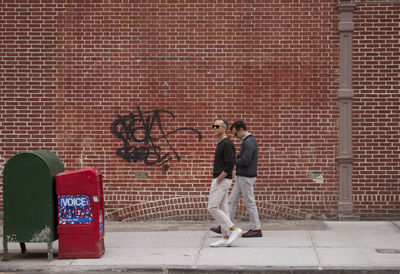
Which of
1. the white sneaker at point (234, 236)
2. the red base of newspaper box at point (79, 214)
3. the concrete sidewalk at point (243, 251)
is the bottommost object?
the concrete sidewalk at point (243, 251)

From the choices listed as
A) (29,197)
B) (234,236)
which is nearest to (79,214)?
(29,197)

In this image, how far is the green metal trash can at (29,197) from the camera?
779 cm

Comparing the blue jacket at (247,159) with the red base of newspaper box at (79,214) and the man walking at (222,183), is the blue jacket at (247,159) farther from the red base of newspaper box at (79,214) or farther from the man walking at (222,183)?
the red base of newspaper box at (79,214)

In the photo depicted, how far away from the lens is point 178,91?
35.7 feet

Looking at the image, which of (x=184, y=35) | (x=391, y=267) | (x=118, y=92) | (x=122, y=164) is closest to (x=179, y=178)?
(x=122, y=164)

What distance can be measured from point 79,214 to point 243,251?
2257mm

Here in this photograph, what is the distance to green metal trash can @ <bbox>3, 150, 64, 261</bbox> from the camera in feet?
25.5

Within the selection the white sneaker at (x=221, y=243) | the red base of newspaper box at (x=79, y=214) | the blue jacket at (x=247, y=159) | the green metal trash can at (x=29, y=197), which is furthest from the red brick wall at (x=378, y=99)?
the green metal trash can at (x=29, y=197)

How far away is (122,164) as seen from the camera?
431 inches

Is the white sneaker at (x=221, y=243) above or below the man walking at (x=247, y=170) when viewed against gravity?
below

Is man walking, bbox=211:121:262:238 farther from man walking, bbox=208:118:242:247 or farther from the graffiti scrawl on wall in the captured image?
the graffiti scrawl on wall

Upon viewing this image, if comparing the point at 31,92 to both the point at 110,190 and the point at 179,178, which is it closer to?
the point at 110,190

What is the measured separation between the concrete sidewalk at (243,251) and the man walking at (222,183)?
20 centimetres

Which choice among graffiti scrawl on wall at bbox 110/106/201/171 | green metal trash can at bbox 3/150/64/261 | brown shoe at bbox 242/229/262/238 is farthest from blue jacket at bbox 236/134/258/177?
green metal trash can at bbox 3/150/64/261
